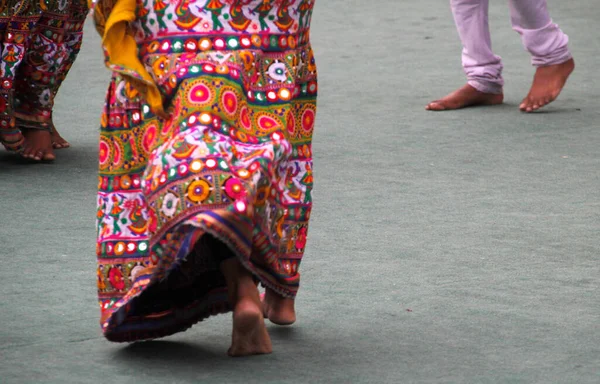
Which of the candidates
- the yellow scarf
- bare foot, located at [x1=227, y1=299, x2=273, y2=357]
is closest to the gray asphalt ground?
bare foot, located at [x1=227, y1=299, x2=273, y2=357]

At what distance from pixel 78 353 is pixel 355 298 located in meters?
0.68

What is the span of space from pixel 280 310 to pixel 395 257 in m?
0.66

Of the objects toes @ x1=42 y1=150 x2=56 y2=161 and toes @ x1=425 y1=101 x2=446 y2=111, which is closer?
toes @ x1=42 y1=150 x2=56 y2=161

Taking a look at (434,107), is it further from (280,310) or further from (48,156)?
(280,310)

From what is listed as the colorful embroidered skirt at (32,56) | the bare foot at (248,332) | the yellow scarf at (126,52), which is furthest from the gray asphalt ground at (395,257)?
the yellow scarf at (126,52)

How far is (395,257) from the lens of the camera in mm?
3061

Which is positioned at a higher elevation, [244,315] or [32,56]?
[244,315]

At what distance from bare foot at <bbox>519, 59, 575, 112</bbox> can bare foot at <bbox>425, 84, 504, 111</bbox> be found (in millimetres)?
156

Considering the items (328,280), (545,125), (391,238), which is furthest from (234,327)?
(545,125)

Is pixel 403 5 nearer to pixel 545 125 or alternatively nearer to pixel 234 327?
pixel 545 125

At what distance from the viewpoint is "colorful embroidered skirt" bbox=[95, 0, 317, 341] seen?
207 cm

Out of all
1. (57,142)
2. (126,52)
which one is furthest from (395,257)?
(57,142)

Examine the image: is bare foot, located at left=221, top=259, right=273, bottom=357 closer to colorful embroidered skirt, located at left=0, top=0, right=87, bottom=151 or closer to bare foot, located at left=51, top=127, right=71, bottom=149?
→ colorful embroidered skirt, located at left=0, top=0, right=87, bottom=151

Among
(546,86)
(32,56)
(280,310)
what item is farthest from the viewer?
(546,86)
